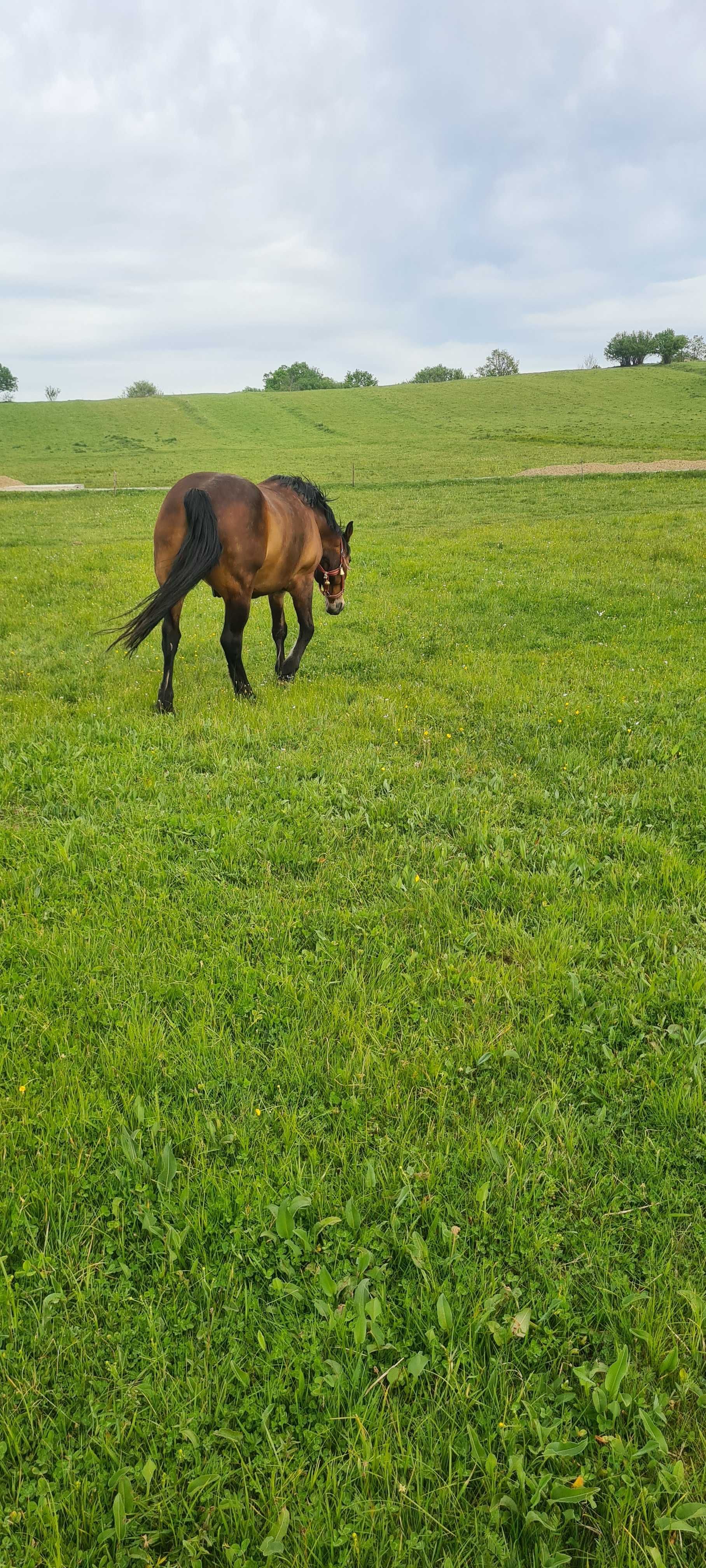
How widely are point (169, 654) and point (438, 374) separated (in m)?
124

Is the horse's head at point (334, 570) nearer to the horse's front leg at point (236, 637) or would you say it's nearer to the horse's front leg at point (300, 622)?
the horse's front leg at point (300, 622)

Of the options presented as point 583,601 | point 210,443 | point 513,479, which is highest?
point 210,443

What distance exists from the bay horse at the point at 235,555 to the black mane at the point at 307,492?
0.5 inches

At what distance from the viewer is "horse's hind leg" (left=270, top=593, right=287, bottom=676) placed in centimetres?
955

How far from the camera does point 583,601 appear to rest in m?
12.4

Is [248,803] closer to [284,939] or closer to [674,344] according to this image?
[284,939]

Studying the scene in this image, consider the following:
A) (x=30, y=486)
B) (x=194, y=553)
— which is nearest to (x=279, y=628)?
(x=194, y=553)

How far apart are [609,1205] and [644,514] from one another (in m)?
20.6

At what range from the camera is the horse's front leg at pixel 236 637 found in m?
7.87

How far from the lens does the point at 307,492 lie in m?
9.37

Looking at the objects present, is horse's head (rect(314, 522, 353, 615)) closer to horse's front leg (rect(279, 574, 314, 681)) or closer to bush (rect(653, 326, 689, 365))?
horse's front leg (rect(279, 574, 314, 681))

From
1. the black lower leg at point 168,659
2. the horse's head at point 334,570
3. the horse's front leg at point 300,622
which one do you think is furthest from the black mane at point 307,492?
the black lower leg at point 168,659

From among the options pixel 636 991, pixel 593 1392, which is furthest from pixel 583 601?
pixel 593 1392

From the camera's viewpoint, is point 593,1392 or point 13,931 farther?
point 13,931
